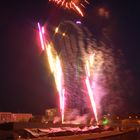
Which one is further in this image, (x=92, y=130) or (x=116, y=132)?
(x=116, y=132)

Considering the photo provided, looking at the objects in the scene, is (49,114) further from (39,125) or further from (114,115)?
(39,125)

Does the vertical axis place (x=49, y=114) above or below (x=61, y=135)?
above

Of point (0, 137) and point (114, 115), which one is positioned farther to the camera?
point (114, 115)

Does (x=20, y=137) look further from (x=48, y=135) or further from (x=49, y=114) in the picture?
(x=49, y=114)

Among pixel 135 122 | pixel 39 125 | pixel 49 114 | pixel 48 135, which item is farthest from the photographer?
pixel 135 122

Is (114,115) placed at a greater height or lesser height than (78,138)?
greater

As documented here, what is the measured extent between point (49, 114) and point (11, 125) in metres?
25.1

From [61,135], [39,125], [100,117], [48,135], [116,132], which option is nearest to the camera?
[48,135]

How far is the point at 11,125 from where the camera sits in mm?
32438

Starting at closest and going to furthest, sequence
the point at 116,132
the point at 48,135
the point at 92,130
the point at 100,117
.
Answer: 1. the point at 48,135
2. the point at 92,130
3. the point at 116,132
4. the point at 100,117

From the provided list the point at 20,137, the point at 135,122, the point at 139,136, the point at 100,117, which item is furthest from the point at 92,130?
the point at 135,122

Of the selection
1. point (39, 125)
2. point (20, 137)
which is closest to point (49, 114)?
point (39, 125)

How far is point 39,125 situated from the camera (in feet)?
121

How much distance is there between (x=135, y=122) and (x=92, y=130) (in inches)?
1006
